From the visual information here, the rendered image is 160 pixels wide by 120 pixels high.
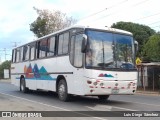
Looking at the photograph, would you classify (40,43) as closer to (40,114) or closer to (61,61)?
(61,61)

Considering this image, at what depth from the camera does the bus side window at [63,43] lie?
18.7 m

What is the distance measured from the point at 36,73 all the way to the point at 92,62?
24.7 feet

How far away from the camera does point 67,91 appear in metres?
18.3

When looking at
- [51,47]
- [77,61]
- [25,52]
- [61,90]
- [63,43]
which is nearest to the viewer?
[77,61]

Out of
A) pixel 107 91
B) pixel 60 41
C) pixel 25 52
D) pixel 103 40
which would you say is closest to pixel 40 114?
pixel 107 91

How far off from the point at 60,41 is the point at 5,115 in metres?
6.74

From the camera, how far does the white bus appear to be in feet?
54.3

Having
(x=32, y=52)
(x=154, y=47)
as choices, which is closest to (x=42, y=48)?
(x=32, y=52)

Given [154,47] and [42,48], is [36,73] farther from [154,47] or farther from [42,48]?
[154,47]

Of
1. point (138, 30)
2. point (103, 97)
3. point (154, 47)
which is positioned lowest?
point (103, 97)

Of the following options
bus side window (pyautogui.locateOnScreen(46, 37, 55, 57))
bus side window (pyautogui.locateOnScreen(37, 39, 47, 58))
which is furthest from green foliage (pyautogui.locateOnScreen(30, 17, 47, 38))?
bus side window (pyautogui.locateOnScreen(46, 37, 55, 57))

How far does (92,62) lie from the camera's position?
16.6 metres

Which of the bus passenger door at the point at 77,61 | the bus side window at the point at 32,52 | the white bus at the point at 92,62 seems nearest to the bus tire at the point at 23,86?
the bus side window at the point at 32,52

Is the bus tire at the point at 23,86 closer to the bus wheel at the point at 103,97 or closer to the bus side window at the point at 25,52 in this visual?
the bus side window at the point at 25,52
